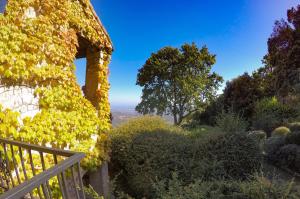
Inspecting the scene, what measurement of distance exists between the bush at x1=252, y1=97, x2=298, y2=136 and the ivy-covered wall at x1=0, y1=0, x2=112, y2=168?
9821 millimetres

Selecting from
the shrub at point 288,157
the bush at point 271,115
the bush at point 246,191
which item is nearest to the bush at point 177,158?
the bush at point 246,191

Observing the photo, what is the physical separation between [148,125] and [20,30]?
14.1ft

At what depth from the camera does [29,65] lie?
3812mm

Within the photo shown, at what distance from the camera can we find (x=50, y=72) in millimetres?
4188

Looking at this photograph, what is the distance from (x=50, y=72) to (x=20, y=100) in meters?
0.77

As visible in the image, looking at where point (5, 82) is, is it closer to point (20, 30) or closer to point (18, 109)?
point (18, 109)

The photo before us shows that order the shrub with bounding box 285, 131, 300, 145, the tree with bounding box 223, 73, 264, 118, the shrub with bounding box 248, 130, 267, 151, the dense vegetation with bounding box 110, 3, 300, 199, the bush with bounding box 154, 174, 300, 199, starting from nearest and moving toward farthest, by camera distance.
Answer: the bush with bounding box 154, 174, 300, 199 → the dense vegetation with bounding box 110, 3, 300, 199 → the shrub with bounding box 248, 130, 267, 151 → the shrub with bounding box 285, 131, 300, 145 → the tree with bounding box 223, 73, 264, 118

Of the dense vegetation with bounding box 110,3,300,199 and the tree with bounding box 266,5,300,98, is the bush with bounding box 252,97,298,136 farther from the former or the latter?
the tree with bounding box 266,5,300,98

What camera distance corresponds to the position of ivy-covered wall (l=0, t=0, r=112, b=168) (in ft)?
11.4

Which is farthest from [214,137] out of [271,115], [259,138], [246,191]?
[271,115]

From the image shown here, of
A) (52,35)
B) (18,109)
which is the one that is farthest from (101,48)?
(18,109)

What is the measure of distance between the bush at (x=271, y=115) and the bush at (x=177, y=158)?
7.32 m

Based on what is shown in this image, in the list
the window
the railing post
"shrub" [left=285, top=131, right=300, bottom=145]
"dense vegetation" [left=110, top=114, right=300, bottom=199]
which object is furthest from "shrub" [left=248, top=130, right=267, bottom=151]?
the window

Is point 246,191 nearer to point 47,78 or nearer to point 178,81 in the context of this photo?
point 47,78
